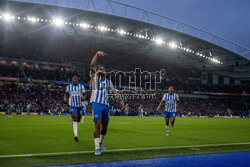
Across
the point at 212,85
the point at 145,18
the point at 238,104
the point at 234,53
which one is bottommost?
the point at 238,104

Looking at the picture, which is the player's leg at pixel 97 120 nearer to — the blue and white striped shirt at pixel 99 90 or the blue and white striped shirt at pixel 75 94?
the blue and white striped shirt at pixel 99 90

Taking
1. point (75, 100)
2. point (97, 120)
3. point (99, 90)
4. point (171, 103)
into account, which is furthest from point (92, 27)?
point (97, 120)

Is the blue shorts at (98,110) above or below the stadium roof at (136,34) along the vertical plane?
below

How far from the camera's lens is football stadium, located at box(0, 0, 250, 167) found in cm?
637

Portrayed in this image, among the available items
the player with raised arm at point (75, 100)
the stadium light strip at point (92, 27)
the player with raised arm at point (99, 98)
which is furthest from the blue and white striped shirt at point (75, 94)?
the stadium light strip at point (92, 27)

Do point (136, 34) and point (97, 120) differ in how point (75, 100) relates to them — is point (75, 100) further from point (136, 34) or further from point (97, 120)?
point (136, 34)

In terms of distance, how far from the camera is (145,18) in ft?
119

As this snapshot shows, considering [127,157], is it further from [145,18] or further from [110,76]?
[110,76]

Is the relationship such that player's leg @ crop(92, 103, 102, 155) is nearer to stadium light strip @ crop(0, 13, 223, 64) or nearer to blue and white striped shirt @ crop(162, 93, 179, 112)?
blue and white striped shirt @ crop(162, 93, 179, 112)

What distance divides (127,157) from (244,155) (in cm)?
321

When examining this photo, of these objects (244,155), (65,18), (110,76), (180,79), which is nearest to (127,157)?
(244,155)

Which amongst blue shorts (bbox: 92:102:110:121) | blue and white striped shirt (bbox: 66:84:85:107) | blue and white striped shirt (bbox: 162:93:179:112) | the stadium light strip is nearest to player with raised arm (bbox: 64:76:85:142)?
blue and white striped shirt (bbox: 66:84:85:107)

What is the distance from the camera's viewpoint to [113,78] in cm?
5459

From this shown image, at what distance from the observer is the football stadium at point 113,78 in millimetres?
6370
